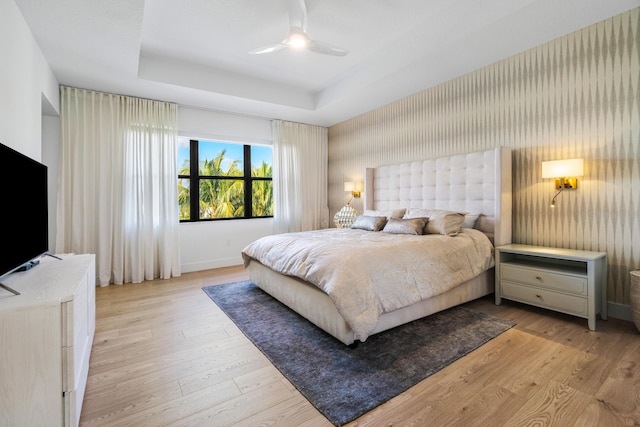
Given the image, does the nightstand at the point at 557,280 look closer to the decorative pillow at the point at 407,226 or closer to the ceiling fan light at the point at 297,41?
the decorative pillow at the point at 407,226

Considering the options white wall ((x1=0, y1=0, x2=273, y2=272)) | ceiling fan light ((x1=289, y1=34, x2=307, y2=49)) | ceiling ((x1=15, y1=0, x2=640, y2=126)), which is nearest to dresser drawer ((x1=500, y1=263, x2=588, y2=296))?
ceiling ((x1=15, y1=0, x2=640, y2=126))

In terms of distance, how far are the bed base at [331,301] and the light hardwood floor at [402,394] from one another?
1.70ft

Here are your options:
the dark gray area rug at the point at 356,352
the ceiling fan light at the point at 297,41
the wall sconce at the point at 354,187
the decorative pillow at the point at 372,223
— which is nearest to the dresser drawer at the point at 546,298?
the dark gray area rug at the point at 356,352

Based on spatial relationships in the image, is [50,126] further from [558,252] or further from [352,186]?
[558,252]

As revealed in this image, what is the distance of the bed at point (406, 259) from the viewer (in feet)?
7.05

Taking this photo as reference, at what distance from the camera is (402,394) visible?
1661mm

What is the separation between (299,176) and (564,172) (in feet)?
13.2

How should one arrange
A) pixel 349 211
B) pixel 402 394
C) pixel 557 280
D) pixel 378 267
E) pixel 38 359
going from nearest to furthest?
pixel 38 359, pixel 402 394, pixel 378 267, pixel 557 280, pixel 349 211

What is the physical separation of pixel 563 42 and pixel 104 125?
5481 millimetres

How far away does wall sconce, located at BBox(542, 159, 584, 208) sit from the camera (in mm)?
2641

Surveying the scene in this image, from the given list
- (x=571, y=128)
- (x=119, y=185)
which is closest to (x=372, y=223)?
(x=571, y=128)

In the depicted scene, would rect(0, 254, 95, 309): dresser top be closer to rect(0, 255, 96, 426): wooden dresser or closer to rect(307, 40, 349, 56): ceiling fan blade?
rect(0, 255, 96, 426): wooden dresser

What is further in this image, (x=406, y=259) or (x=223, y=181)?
(x=223, y=181)

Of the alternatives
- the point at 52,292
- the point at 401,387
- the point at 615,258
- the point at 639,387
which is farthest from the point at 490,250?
the point at 52,292
